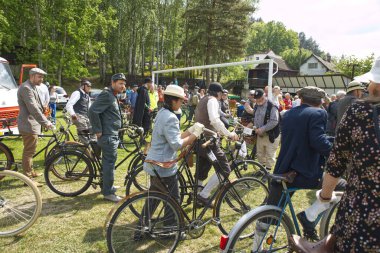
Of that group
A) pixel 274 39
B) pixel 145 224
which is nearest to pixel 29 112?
pixel 145 224

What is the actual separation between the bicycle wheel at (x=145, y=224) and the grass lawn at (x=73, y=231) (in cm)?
36

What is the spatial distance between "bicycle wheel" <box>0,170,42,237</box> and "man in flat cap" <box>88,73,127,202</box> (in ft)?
3.99

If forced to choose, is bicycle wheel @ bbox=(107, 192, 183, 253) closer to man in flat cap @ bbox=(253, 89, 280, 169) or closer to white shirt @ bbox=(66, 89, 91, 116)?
man in flat cap @ bbox=(253, 89, 280, 169)

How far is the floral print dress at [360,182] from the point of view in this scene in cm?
167

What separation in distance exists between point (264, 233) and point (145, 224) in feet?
4.28

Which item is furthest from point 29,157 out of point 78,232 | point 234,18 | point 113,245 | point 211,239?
point 234,18

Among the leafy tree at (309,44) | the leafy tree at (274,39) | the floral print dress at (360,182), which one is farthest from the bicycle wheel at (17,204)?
the leafy tree at (309,44)

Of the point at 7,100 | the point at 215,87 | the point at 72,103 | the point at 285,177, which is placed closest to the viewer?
the point at 285,177

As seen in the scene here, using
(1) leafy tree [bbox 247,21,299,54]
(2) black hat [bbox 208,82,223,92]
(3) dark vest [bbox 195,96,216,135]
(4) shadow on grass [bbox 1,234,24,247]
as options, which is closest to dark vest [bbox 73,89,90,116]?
(3) dark vest [bbox 195,96,216,135]

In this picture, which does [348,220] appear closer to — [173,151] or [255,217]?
[255,217]

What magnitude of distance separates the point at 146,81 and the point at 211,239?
21.5 feet

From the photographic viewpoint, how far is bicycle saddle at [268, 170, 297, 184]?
2.99m

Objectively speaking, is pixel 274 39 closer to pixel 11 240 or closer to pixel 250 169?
pixel 250 169

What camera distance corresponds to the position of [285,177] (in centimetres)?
303
